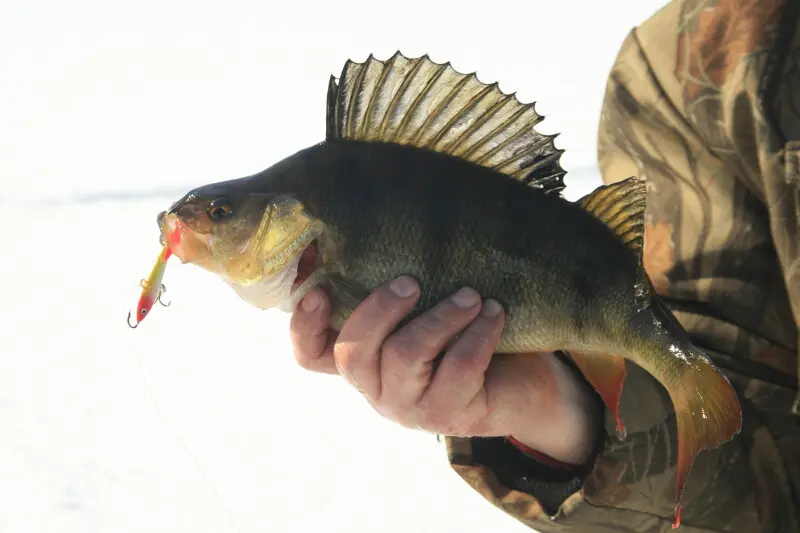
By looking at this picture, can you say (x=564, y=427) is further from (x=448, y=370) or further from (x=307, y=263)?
(x=307, y=263)

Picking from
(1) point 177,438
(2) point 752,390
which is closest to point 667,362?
(2) point 752,390

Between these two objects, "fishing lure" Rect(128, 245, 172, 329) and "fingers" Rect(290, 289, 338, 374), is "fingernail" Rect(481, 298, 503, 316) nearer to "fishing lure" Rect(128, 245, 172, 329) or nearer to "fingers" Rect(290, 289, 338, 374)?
"fingers" Rect(290, 289, 338, 374)

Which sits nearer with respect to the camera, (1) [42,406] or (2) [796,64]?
(2) [796,64]

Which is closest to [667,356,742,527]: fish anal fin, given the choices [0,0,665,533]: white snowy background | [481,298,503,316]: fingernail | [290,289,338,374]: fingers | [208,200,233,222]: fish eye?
[481,298,503,316]: fingernail

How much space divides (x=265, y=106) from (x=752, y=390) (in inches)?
156

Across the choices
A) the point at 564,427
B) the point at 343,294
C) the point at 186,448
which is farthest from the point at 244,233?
the point at 186,448

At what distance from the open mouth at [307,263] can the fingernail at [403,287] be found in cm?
11

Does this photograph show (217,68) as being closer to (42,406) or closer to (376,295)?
(42,406)

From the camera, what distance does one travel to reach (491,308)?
929 millimetres

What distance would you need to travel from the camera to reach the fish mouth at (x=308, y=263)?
3.15 ft

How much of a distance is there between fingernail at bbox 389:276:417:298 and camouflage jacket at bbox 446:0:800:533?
1.36ft

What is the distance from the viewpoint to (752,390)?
112cm

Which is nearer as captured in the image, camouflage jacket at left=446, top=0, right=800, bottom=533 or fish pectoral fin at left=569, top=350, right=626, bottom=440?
fish pectoral fin at left=569, top=350, right=626, bottom=440

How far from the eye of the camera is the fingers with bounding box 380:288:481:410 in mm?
923
